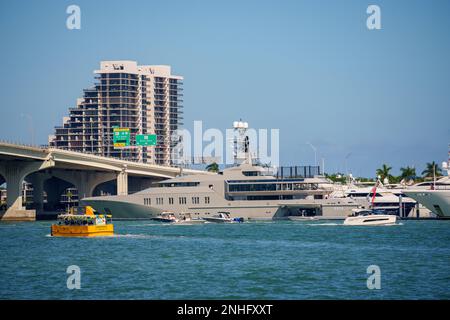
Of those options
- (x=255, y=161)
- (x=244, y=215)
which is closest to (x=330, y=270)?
(x=244, y=215)

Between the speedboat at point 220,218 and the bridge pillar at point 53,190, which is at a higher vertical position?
the bridge pillar at point 53,190

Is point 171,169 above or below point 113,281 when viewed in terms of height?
above

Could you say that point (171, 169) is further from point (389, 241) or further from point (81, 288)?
point (81, 288)

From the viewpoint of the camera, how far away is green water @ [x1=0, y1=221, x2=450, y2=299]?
40.5 metres

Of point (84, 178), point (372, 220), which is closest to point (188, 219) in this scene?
point (372, 220)

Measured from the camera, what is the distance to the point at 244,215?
11744cm

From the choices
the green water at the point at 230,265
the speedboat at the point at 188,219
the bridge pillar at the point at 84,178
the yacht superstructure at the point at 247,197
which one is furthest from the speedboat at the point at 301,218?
the bridge pillar at the point at 84,178

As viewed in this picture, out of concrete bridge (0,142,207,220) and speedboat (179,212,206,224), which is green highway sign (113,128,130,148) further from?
speedboat (179,212,206,224)

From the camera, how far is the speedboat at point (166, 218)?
359 ft

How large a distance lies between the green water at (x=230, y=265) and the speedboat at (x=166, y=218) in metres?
27.1

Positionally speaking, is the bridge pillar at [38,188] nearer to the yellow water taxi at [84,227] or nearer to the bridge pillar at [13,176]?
the bridge pillar at [13,176]

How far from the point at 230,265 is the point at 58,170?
9882cm

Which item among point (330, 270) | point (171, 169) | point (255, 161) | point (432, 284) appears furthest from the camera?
point (171, 169)

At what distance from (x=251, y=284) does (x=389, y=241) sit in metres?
30.1
